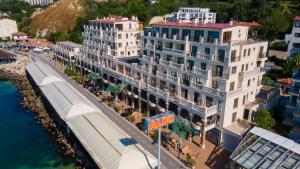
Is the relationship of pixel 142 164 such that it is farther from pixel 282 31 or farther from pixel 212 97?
pixel 282 31

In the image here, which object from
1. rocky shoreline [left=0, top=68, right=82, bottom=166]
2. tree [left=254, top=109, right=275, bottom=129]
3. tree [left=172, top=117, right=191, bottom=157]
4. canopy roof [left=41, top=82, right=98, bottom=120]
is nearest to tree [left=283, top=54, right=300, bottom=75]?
tree [left=254, top=109, right=275, bottom=129]

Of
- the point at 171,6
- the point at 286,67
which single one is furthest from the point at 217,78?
the point at 171,6

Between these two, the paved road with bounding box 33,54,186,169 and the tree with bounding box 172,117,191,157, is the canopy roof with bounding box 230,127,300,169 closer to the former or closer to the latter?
the tree with bounding box 172,117,191,157

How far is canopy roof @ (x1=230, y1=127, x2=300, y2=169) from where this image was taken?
38.7 meters

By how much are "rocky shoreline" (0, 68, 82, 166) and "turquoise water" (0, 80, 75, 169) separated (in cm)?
138

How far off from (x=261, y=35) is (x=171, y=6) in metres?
82.5

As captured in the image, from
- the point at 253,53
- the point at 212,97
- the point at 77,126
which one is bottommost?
the point at 77,126

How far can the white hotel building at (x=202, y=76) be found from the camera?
52.5m

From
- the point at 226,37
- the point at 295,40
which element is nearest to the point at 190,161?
the point at 226,37

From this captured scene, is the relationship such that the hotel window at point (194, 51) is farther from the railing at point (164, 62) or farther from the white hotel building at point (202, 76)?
the railing at point (164, 62)

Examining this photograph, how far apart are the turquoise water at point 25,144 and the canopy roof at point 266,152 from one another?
3556cm

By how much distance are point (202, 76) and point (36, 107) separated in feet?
193

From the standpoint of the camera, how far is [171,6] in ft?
616

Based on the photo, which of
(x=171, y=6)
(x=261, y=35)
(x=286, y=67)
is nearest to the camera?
(x=286, y=67)
